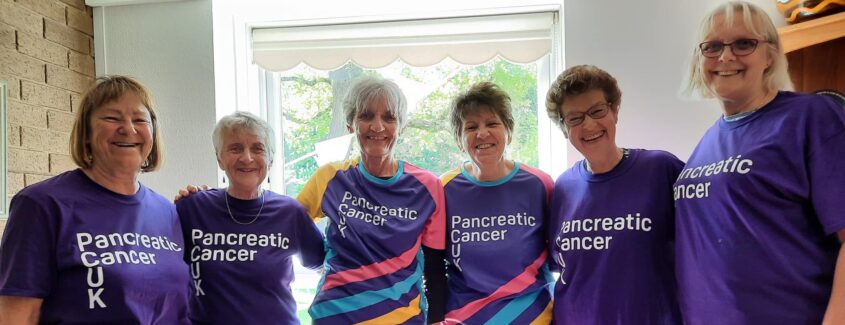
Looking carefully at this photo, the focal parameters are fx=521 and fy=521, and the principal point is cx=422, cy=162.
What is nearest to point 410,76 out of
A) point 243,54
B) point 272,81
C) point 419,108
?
point 419,108

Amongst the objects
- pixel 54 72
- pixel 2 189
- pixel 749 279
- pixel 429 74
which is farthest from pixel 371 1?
pixel 749 279

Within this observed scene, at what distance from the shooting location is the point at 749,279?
1.06 m

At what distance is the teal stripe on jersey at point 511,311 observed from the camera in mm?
1425

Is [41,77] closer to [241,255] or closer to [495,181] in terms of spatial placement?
[241,255]

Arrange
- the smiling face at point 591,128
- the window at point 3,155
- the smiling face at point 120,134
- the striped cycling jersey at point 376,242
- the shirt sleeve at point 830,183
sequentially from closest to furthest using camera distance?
the shirt sleeve at point 830,183 < the smiling face at point 120,134 < the smiling face at point 591,128 < the striped cycling jersey at point 376,242 < the window at point 3,155

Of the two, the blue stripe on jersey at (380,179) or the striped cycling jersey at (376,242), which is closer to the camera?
the striped cycling jersey at (376,242)

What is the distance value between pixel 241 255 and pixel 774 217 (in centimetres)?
128

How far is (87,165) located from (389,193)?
0.78m

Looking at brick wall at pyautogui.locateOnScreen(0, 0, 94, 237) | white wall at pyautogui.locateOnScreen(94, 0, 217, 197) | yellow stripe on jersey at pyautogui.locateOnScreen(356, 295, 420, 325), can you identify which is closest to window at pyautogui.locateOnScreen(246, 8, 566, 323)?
white wall at pyautogui.locateOnScreen(94, 0, 217, 197)

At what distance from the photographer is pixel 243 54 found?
2.58m

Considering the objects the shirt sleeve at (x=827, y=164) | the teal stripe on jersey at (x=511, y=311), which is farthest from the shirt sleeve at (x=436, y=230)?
the shirt sleeve at (x=827, y=164)

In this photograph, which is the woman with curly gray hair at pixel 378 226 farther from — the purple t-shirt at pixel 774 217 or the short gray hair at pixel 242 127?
the purple t-shirt at pixel 774 217

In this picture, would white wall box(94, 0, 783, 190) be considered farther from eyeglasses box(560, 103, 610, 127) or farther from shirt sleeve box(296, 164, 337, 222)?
shirt sleeve box(296, 164, 337, 222)

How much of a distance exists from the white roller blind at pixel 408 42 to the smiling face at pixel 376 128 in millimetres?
953
